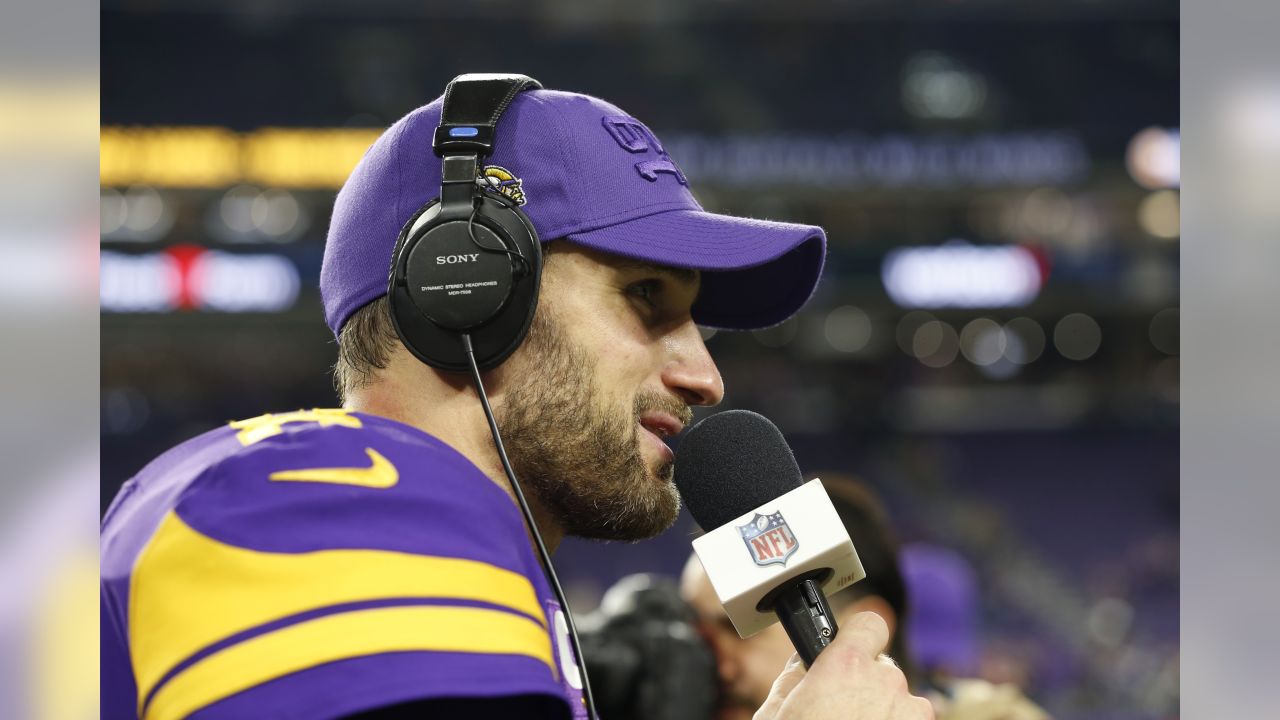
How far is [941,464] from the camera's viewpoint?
1210cm

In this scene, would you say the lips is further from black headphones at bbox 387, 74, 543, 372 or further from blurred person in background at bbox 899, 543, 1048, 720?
blurred person in background at bbox 899, 543, 1048, 720

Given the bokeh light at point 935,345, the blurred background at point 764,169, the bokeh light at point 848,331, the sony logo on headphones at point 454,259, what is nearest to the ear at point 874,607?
the sony logo on headphones at point 454,259

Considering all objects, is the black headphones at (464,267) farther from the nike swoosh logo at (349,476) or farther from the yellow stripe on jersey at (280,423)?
the nike swoosh logo at (349,476)

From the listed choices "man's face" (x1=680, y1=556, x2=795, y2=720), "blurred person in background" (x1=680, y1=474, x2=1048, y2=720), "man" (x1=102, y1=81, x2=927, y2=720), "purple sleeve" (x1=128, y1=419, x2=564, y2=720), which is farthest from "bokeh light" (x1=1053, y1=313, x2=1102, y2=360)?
"purple sleeve" (x1=128, y1=419, x2=564, y2=720)

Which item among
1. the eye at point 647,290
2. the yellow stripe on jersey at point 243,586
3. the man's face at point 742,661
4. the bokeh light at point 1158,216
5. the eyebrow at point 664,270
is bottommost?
the man's face at point 742,661

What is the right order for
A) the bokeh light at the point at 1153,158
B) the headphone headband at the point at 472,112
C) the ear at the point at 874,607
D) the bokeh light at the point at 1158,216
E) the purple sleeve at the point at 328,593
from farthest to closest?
the bokeh light at the point at 1158,216 < the bokeh light at the point at 1153,158 < the ear at the point at 874,607 < the headphone headband at the point at 472,112 < the purple sleeve at the point at 328,593

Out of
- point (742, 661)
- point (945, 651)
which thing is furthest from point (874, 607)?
point (945, 651)

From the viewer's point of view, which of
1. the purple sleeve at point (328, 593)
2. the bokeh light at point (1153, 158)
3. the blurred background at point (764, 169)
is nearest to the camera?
the purple sleeve at point (328, 593)

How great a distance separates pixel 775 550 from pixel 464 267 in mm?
323

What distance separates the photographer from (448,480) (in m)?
0.78

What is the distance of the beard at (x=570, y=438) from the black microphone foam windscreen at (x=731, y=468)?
5 cm

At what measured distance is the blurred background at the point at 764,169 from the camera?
870 cm
